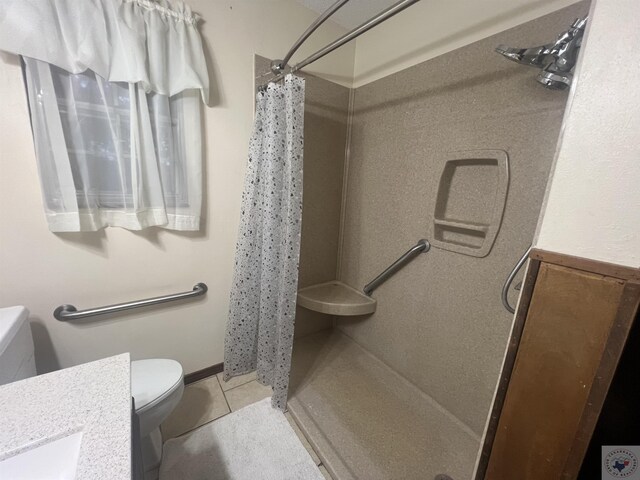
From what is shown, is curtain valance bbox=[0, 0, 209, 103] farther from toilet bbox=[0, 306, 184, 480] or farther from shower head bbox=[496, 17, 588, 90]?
shower head bbox=[496, 17, 588, 90]

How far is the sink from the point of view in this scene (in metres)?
0.42

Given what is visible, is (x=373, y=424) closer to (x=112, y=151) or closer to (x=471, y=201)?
(x=471, y=201)

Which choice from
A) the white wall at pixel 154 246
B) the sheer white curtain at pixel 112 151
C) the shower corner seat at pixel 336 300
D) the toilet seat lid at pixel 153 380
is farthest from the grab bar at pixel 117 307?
the shower corner seat at pixel 336 300

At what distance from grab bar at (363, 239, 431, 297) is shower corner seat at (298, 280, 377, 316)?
0.34 ft

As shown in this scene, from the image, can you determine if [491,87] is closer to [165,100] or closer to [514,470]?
[514,470]

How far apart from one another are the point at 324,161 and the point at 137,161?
1182 millimetres

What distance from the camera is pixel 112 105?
1.06 metres

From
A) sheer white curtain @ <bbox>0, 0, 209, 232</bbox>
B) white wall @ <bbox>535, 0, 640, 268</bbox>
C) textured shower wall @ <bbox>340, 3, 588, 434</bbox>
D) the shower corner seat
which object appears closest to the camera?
white wall @ <bbox>535, 0, 640, 268</bbox>

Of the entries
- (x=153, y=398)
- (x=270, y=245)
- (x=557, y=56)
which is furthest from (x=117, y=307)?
(x=557, y=56)

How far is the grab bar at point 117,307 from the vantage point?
3.70 feet

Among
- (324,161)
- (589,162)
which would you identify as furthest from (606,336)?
(324,161)

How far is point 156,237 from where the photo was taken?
1301mm

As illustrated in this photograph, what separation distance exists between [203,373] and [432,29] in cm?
257

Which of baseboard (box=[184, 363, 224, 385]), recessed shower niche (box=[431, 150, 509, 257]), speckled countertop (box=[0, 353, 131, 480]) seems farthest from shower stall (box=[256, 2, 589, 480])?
speckled countertop (box=[0, 353, 131, 480])
